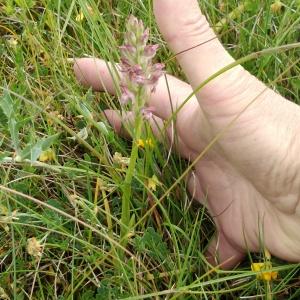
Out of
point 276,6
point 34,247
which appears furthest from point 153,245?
point 276,6

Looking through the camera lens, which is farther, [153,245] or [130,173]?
[153,245]

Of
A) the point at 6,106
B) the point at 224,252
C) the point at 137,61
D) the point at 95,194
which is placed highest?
the point at 137,61

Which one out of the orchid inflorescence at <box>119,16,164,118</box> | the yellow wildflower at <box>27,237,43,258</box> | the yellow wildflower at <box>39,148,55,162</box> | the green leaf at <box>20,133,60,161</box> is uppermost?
the orchid inflorescence at <box>119,16,164,118</box>

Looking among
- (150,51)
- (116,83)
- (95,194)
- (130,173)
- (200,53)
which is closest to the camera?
(150,51)

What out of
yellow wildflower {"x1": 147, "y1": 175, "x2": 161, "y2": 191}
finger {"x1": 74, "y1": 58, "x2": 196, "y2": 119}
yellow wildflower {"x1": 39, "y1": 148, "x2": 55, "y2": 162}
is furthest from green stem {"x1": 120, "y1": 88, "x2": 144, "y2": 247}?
finger {"x1": 74, "y1": 58, "x2": 196, "y2": 119}

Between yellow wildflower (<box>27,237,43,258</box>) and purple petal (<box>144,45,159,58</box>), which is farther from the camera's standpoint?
yellow wildflower (<box>27,237,43,258</box>)

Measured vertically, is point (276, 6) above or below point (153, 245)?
above

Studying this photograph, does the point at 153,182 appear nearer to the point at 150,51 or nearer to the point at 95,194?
the point at 95,194

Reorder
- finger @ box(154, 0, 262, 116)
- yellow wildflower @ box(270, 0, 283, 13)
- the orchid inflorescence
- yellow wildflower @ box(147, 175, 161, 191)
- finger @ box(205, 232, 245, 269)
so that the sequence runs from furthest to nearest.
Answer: yellow wildflower @ box(270, 0, 283, 13) < finger @ box(205, 232, 245, 269) < yellow wildflower @ box(147, 175, 161, 191) < finger @ box(154, 0, 262, 116) < the orchid inflorescence

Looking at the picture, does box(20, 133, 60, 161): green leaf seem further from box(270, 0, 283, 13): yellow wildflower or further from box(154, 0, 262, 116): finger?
box(270, 0, 283, 13): yellow wildflower
